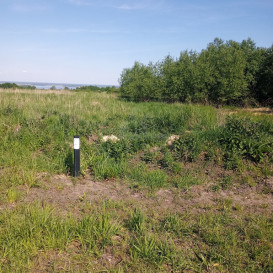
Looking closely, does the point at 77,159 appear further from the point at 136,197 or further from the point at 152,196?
the point at 152,196

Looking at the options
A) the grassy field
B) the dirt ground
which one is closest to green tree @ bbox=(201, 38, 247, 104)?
the grassy field

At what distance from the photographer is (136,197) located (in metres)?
4.89

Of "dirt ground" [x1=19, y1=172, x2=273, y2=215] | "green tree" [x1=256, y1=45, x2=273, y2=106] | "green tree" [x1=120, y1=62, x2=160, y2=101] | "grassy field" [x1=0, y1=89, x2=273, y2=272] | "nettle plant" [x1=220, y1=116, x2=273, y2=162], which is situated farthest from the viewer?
"green tree" [x1=256, y1=45, x2=273, y2=106]

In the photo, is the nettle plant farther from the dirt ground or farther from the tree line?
the tree line

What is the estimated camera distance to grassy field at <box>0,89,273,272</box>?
122 inches

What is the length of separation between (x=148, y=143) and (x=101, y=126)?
2529 mm

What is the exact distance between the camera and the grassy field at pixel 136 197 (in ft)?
10.2

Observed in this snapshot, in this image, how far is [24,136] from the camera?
7.50 meters

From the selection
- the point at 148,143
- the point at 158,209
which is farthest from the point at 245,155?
the point at 158,209

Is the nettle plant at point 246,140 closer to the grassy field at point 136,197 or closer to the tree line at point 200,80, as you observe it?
the grassy field at point 136,197

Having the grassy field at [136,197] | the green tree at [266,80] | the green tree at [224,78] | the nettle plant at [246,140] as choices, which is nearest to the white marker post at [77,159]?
the grassy field at [136,197]

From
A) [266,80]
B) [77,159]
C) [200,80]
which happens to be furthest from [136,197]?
[266,80]

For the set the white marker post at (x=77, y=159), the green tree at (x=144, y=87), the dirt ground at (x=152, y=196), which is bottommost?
the dirt ground at (x=152, y=196)

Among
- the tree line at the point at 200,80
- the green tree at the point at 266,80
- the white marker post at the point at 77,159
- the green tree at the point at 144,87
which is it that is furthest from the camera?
the green tree at the point at 266,80
